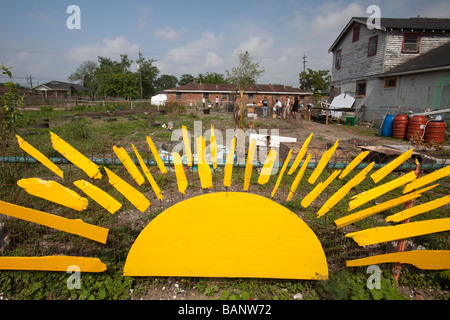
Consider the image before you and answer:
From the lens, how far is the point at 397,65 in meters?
16.5

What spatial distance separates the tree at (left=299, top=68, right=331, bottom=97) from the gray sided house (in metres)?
29.6

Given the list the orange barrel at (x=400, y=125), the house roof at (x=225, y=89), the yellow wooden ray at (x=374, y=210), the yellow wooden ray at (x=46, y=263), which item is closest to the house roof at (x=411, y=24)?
the orange barrel at (x=400, y=125)

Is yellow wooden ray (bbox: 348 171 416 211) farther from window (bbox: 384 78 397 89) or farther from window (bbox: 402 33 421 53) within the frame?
window (bbox: 402 33 421 53)

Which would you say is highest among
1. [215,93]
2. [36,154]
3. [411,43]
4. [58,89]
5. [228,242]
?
[411,43]

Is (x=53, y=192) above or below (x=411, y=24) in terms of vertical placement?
below

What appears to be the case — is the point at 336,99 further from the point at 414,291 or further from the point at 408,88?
the point at 414,291

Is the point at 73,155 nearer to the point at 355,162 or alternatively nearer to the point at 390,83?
the point at 355,162

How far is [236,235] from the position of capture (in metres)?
2.12

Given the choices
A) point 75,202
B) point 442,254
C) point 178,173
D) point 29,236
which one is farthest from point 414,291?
point 29,236

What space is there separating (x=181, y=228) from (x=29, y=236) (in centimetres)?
227

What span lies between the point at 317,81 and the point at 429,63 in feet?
124

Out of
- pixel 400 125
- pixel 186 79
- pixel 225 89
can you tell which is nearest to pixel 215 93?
pixel 225 89

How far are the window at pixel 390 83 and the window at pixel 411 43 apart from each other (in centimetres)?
239
